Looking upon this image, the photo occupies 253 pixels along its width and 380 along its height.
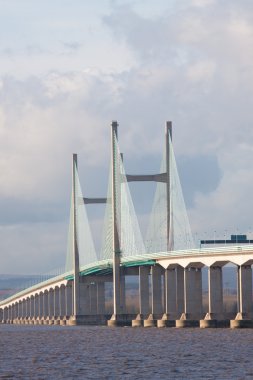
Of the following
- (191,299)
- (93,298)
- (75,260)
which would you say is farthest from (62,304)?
(191,299)

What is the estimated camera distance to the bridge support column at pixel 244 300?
109 meters

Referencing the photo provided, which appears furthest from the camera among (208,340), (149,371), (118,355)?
(208,340)

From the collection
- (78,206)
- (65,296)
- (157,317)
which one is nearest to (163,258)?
(157,317)

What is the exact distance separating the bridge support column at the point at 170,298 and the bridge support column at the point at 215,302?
360 inches

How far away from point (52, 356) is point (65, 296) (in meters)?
109

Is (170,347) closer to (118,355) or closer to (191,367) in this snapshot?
(118,355)

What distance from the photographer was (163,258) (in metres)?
129

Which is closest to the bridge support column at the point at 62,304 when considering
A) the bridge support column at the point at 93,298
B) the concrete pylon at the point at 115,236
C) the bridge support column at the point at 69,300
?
the bridge support column at the point at 69,300

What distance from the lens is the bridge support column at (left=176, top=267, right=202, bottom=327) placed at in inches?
4751

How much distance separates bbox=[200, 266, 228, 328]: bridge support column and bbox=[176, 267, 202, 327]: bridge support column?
11.0 ft

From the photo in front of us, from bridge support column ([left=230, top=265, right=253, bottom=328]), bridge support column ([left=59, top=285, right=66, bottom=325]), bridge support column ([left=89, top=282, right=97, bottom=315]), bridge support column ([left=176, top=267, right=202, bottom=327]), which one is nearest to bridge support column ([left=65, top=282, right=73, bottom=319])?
bridge support column ([left=59, top=285, right=66, bottom=325])

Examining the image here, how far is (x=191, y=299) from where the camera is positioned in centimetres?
12250

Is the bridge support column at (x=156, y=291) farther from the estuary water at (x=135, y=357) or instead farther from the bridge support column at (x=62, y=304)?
the bridge support column at (x=62, y=304)

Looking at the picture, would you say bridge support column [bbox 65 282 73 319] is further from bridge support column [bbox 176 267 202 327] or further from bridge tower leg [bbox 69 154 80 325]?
bridge support column [bbox 176 267 202 327]
